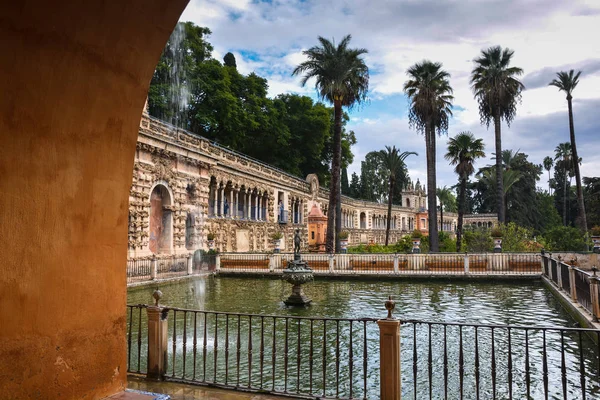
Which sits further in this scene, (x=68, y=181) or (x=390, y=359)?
(x=390, y=359)

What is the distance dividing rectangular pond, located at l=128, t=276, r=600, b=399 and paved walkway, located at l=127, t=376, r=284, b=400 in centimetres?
22

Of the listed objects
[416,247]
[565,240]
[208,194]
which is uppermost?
[208,194]

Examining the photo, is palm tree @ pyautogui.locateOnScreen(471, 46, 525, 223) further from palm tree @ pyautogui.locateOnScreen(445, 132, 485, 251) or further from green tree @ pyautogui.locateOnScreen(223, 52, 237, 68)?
green tree @ pyautogui.locateOnScreen(223, 52, 237, 68)

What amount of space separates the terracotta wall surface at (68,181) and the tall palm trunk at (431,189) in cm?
2751

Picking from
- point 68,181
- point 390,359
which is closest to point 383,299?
point 390,359

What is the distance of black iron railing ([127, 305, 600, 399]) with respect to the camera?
542 cm

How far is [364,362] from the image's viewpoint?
197 inches

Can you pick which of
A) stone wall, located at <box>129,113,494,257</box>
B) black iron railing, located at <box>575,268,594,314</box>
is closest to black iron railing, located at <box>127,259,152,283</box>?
stone wall, located at <box>129,113,494,257</box>

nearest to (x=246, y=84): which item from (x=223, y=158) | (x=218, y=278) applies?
(x=223, y=158)

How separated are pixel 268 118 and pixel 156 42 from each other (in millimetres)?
41532

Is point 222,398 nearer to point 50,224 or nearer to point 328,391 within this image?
point 328,391

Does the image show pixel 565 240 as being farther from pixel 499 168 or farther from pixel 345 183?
pixel 345 183

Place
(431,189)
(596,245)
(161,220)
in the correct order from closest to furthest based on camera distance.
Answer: (596,245), (161,220), (431,189)

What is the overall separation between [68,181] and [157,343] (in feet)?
9.52
